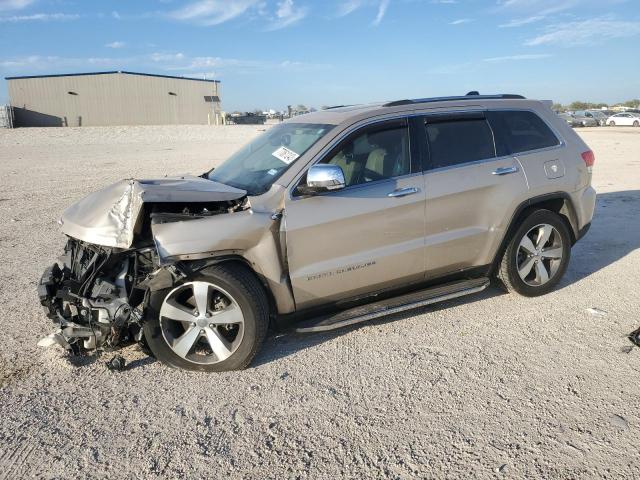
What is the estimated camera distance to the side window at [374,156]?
403cm

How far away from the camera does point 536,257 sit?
485 cm

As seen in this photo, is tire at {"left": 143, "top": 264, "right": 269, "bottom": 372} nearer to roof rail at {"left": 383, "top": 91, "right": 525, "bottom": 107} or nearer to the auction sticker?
the auction sticker

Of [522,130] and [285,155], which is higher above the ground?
[522,130]

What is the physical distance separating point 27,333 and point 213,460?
96.2 inches

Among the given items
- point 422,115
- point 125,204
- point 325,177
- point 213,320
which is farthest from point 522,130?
point 125,204

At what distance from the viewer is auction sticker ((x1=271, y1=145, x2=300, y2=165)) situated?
403cm

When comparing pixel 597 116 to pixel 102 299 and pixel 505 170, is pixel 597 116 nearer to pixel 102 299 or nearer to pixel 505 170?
pixel 505 170

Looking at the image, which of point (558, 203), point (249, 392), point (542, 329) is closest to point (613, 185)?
point (558, 203)

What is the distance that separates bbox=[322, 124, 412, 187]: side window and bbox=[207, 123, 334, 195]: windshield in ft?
0.81

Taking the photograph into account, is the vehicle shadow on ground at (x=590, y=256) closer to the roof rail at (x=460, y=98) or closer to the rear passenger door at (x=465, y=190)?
the rear passenger door at (x=465, y=190)

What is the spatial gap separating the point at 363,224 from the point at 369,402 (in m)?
1.34

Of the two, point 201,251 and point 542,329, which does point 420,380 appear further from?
point 201,251

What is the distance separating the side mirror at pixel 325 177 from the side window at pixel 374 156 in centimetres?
30

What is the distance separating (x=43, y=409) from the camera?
3.25 metres
